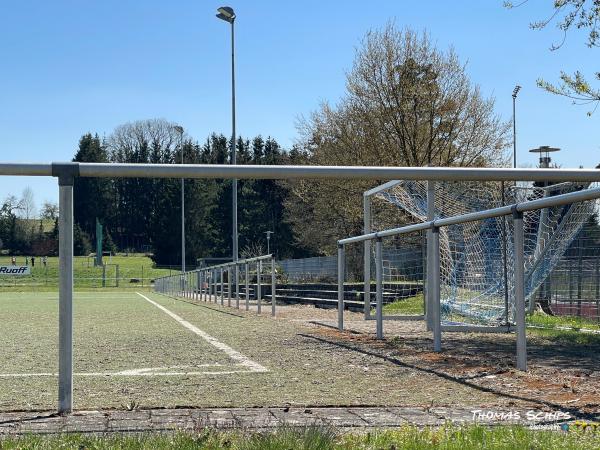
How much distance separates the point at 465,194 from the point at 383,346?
891 centimetres

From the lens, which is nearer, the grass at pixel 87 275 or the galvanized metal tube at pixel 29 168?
the galvanized metal tube at pixel 29 168

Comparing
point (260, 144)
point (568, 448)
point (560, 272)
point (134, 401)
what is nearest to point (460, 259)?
point (560, 272)

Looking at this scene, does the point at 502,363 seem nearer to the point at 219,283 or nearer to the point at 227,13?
the point at 219,283

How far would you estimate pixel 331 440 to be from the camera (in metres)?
4.21

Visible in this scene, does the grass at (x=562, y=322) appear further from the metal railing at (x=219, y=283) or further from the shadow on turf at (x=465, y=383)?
the metal railing at (x=219, y=283)

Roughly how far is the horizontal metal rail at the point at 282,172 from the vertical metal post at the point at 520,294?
634 millimetres

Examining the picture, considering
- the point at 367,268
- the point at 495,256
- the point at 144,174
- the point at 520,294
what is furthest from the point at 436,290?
the point at 495,256

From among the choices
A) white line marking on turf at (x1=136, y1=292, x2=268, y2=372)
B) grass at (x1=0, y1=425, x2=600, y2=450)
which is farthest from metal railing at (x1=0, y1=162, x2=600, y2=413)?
white line marking on turf at (x1=136, y1=292, x2=268, y2=372)

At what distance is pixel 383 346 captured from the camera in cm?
988

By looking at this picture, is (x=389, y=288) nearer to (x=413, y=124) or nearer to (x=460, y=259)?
(x=460, y=259)

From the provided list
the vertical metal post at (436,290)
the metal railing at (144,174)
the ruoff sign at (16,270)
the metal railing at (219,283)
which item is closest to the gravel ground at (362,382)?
the vertical metal post at (436,290)

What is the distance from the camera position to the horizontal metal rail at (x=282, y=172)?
572cm

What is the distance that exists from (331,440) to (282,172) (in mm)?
2346

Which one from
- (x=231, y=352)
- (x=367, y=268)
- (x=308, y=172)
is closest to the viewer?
(x=308, y=172)
